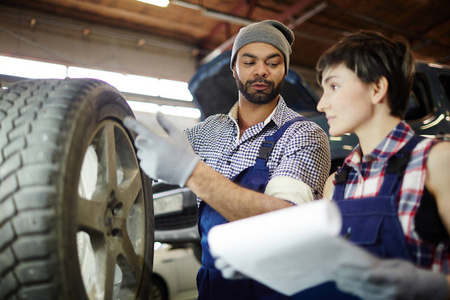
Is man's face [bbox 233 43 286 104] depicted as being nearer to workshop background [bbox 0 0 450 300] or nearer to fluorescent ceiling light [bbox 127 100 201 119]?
workshop background [bbox 0 0 450 300]

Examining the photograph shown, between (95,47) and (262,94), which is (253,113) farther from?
(95,47)

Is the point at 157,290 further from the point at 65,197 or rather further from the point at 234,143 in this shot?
the point at 65,197

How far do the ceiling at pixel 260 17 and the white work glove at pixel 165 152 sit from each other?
19.8 ft

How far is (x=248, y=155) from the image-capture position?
143cm

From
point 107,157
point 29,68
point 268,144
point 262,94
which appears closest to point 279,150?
→ point 268,144

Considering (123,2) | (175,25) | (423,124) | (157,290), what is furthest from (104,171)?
(175,25)

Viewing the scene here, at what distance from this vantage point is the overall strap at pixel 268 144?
4.54 ft

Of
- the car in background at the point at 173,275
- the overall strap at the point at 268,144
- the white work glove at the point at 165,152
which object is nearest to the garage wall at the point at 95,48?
the car in background at the point at 173,275

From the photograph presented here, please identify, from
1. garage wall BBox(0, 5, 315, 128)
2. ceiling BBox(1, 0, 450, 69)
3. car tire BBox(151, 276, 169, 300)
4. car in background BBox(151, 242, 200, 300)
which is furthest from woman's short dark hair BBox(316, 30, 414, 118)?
garage wall BBox(0, 5, 315, 128)

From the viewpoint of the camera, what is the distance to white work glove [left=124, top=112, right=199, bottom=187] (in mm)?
990

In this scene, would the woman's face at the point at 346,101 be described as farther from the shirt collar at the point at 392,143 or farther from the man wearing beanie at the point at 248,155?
the man wearing beanie at the point at 248,155

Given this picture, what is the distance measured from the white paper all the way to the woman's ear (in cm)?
48

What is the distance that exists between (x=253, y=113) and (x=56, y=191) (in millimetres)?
992

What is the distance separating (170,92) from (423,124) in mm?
7311
